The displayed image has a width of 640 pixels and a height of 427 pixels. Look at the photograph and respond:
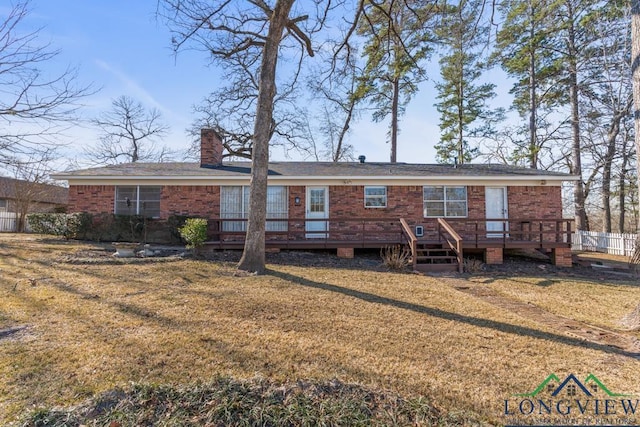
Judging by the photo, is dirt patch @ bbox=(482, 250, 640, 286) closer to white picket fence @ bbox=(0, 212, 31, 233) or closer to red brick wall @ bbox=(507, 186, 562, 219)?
red brick wall @ bbox=(507, 186, 562, 219)

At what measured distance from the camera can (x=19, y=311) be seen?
4.63 m

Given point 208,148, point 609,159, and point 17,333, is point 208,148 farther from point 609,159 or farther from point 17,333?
point 609,159

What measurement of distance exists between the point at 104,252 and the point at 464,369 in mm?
10112

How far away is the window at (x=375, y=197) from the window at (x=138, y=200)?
8.20m

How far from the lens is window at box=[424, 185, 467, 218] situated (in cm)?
1216

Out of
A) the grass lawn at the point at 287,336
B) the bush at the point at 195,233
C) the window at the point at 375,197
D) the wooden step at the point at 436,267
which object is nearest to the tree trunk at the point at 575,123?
the window at the point at 375,197

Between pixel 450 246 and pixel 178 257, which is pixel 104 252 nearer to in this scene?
pixel 178 257

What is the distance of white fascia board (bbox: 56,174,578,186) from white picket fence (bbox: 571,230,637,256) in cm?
661

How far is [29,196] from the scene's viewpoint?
1909cm

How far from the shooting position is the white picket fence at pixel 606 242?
14719 mm

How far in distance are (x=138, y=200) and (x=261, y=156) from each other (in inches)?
281

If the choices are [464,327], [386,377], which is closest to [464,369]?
[386,377]

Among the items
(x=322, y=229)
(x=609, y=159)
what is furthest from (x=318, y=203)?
(x=609, y=159)

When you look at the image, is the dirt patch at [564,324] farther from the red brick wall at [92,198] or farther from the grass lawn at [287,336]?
the red brick wall at [92,198]
